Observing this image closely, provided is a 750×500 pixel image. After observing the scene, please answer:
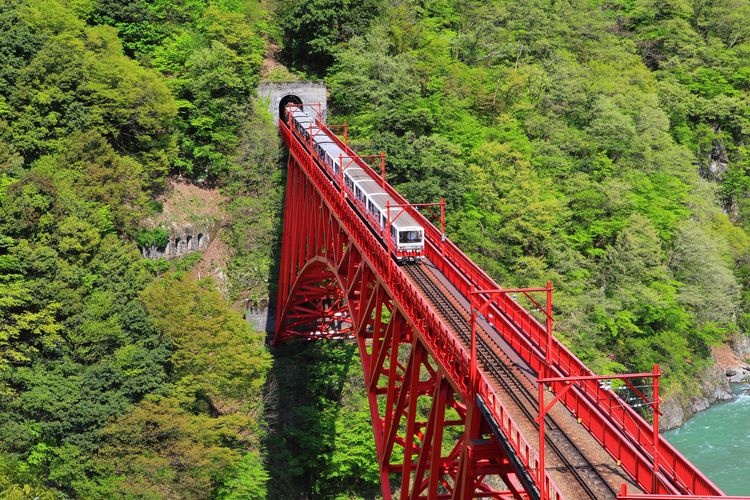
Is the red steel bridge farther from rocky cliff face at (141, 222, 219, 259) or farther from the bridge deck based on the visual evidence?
rocky cliff face at (141, 222, 219, 259)

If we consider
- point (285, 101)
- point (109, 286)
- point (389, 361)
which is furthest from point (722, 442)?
point (285, 101)

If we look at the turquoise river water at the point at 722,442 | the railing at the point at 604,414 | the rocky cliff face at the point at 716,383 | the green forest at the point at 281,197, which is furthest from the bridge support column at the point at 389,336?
the rocky cliff face at the point at 716,383

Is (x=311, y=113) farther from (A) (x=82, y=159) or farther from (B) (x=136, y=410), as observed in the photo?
(B) (x=136, y=410)

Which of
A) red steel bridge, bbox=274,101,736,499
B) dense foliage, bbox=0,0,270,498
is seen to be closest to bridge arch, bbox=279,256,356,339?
dense foliage, bbox=0,0,270,498

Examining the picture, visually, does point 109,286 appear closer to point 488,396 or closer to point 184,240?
point 184,240

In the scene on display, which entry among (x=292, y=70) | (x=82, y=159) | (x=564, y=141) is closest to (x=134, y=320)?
(x=82, y=159)

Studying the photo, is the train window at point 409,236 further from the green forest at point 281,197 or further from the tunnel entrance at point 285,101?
the tunnel entrance at point 285,101
